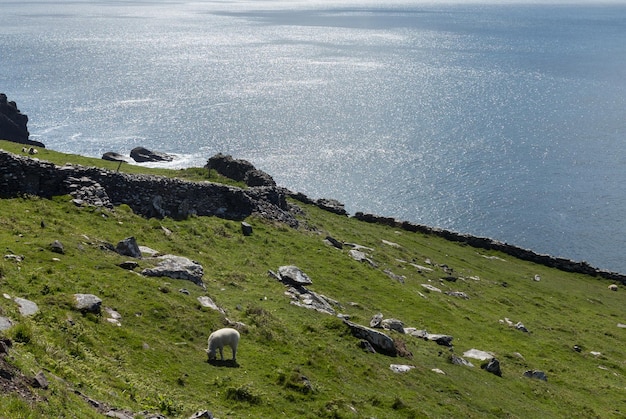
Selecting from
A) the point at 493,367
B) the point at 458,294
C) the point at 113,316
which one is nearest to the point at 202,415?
the point at 113,316

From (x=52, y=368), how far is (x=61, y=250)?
13.1 m

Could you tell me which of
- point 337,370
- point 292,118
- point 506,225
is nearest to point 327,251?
point 337,370

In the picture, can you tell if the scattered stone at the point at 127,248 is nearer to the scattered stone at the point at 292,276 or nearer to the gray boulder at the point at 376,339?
the scattered stone at the point at 292,276

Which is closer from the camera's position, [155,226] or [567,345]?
[155,226]

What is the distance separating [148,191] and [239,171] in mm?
21035

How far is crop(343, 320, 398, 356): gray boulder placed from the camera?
32.9 meters

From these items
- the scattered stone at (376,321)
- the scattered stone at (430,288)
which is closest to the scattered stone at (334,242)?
the scattered stone at (430,288)

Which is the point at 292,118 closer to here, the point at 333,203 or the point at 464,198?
the point at 464,198

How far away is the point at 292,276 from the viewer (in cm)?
4081

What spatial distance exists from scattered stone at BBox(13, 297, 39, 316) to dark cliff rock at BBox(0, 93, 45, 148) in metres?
114

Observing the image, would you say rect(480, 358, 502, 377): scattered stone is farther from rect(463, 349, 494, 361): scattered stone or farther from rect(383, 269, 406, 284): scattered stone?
rect(383, 269, 406, 284): scattered stone

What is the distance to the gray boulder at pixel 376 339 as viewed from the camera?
3294 cm

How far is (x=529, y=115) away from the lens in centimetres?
18900

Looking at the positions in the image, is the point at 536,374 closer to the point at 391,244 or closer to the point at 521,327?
the point at 521,327
